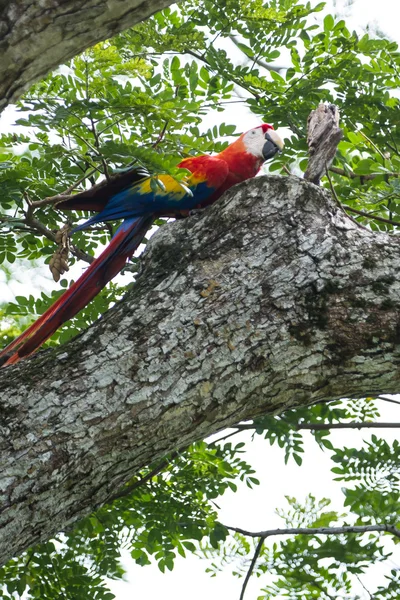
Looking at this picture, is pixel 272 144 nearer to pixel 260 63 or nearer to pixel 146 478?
pixel 260 63

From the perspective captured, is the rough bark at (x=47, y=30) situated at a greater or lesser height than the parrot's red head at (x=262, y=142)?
lesser

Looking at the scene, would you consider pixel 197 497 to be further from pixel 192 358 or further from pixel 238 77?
pixel 238 77

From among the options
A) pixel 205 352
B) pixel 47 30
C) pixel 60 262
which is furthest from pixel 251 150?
pixel 47 30

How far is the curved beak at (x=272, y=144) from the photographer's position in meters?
2.67

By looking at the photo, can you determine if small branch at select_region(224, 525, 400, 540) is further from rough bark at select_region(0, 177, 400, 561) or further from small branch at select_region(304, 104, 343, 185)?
small branch at select_region(304, 104, 343, 185)

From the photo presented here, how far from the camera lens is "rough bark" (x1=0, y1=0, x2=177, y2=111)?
126 centimetres

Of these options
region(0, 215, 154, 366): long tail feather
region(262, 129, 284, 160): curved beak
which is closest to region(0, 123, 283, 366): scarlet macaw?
region(0, 215, 154, 366): long tail feather

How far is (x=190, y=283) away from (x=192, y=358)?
0.69 ft

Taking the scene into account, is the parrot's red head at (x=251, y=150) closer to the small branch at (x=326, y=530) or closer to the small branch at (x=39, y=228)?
the small branch at (x=39, y=228)

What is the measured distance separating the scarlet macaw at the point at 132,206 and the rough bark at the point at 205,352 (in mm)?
278

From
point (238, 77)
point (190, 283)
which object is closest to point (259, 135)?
point (238, 77)

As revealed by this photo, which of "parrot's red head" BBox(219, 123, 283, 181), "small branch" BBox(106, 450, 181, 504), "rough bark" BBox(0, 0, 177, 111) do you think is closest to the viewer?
"rough bark" BBox(0, 0, 177, 111)

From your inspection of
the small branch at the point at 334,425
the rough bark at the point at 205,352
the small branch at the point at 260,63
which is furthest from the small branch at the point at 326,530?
the small branch at the point at 260,63

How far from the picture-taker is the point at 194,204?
232 cm
